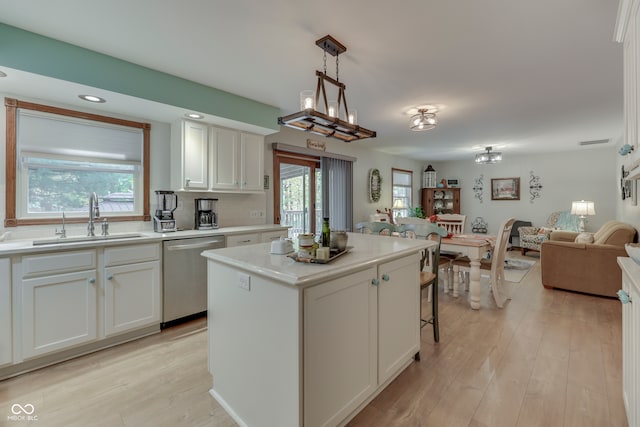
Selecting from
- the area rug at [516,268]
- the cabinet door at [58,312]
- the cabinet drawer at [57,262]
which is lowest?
the area rug at [516,268]

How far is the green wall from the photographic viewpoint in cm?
203

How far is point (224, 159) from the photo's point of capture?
3479mm

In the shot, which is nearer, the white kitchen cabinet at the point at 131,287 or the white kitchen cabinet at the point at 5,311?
the white kitchen cabinet at the point at 5,311

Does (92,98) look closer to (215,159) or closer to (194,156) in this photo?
(194,156)

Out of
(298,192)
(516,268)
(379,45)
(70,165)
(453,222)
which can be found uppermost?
(379,45)

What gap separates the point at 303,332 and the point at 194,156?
2.61 m

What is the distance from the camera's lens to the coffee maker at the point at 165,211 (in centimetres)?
307

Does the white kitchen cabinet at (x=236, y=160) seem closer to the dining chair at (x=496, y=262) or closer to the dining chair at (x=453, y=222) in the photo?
the dining chair at (x=496, y=262)

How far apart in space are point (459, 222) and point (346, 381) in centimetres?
392

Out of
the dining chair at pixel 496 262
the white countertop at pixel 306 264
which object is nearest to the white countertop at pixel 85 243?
the white countertop at pixel 306 264

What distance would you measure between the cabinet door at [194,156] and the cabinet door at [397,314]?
2401 mm

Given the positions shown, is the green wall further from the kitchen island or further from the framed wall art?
the framed wall art

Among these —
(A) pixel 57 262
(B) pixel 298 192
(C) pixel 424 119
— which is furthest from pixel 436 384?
(B) pixel 298 192

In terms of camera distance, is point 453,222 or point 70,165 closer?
point 70,165
